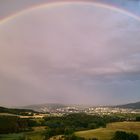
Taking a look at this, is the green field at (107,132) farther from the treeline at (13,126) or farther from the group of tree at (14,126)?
the treeline at (13,126)

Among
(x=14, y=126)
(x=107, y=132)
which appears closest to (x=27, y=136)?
(x=107, y=132)

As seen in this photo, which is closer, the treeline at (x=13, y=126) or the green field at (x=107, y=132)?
the green field at (x=107, y=132)

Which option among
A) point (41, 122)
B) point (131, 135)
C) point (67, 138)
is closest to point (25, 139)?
point (67, 138)

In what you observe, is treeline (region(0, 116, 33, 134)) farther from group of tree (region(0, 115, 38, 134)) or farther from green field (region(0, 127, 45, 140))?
green field (region(0, 127, 45, 140))

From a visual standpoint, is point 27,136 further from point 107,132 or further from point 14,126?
point 14,126

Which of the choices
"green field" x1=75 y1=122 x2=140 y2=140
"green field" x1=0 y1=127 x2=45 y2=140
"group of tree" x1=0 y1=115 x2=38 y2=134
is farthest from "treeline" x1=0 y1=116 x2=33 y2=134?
"green field" x1=75 y1=122 x2=140 y2=140

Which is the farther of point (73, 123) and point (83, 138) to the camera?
point (73, 123)

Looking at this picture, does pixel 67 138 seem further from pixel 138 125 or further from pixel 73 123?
pixel 73 123

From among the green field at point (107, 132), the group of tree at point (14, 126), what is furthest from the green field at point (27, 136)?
the green field at point (107, 132)

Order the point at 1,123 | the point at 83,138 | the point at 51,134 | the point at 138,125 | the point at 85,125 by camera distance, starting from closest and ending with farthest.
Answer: the point at 83,138 < the point at 51,134 < the point at 138,125 < the point at 1,123 < the point at 85,125

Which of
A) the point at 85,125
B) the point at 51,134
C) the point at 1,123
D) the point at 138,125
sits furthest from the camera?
the point at 85,125
